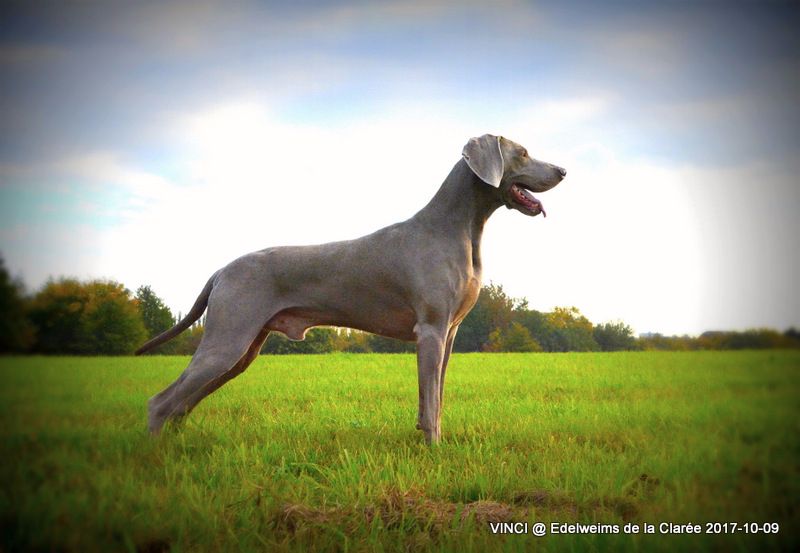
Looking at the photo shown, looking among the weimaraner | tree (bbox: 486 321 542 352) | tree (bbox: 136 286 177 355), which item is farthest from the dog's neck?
tree (bbox: 136 286 177 355)

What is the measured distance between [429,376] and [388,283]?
1027 millimetres

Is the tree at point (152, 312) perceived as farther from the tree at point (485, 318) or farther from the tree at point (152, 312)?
the tree at point (485, 318)

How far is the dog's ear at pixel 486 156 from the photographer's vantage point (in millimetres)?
4980

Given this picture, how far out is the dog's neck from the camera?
5422 millimetres

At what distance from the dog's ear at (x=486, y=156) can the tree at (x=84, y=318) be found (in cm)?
348

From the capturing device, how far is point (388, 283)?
5.29 m

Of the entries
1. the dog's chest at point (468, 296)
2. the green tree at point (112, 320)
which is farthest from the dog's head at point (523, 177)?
the green tree at point (112, 320)

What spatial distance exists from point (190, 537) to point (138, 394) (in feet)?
10.4

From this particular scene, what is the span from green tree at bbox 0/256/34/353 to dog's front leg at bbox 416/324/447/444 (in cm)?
378

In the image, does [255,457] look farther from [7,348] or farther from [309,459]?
[7,348]

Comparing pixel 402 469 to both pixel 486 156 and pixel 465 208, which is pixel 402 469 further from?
pixel 486 156

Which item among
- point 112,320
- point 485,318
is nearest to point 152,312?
point 112,320

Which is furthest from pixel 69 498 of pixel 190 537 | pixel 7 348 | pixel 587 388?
pixel 587 388

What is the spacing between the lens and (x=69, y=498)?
1417 mm
